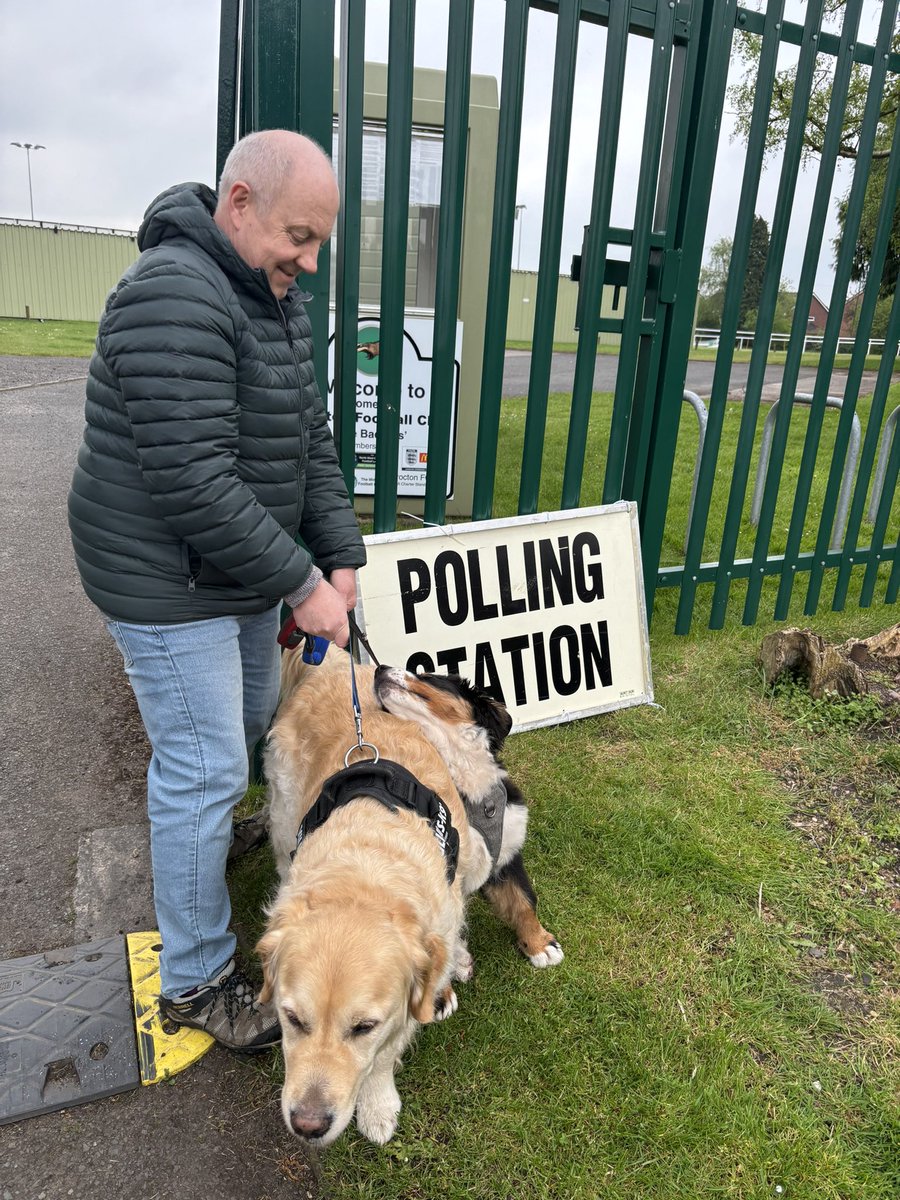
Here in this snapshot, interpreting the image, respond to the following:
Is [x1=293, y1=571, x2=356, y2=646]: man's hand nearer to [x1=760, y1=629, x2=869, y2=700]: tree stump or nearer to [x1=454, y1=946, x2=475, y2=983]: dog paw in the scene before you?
[x1=454, y1=946, x2=475, y2=983]: dog paw

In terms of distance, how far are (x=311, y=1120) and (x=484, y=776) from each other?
1.15 meters

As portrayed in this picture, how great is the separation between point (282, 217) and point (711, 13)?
9.94 feet

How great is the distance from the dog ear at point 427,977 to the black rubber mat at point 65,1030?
3.12 feet

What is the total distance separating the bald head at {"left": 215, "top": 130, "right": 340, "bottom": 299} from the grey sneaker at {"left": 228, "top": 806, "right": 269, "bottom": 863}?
204cm

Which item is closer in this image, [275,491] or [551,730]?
[275,491]

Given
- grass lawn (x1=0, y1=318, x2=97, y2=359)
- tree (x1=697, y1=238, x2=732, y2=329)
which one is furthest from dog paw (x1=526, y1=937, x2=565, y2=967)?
tree (x1=697, y1=238, x2=732, y2=329)

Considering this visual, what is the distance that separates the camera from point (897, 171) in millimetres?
4617

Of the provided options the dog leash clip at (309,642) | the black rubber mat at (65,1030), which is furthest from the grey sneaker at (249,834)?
the dog leash clip at (309,642)

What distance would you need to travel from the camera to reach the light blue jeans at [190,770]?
7.16 ft

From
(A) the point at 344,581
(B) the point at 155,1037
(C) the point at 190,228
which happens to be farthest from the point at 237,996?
(C) the point at 190,228

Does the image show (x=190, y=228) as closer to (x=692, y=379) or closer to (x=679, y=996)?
(x=679, y=996)

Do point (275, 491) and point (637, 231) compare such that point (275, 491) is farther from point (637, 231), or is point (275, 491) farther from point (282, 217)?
point (637, 231)

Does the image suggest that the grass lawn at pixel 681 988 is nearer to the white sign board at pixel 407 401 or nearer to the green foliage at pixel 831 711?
the green foliage at pixel 831 711

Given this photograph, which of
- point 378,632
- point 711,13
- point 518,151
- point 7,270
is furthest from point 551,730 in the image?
point 7,270
